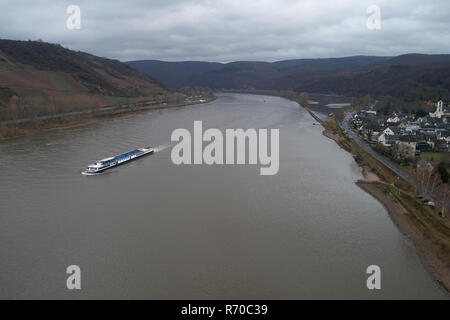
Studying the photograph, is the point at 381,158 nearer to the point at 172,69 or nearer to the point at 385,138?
the point at 385,138

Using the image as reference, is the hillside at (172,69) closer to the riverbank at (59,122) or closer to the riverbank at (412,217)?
the riverbank at (59,122)

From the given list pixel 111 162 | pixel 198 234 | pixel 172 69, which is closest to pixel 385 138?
pixel 198 234

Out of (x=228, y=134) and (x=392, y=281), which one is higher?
(x=228, y=134)

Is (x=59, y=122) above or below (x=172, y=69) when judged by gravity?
below

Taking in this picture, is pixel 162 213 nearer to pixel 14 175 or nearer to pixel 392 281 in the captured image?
pixel 392 281

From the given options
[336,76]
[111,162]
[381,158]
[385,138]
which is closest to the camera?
[111,162]
